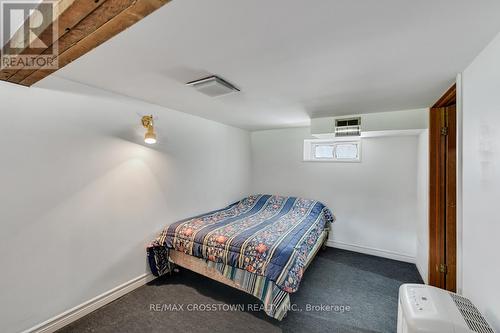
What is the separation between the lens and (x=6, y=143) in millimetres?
1604

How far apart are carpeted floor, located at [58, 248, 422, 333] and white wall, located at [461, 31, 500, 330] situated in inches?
36.6

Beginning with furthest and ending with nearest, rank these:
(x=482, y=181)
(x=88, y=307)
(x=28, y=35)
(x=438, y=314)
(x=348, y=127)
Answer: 1. (x=348, y=127)
2. (x=88, y=307)
3. (x=482, y=181)
4. (x=438, y=314)
5. (x=28, y=35)

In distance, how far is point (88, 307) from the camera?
79.7 inches

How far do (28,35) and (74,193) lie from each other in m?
1.35

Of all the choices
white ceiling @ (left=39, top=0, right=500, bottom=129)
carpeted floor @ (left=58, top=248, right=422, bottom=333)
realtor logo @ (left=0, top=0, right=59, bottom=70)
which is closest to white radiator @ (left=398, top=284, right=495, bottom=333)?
carpeted floor @ (left=58, top=248, right=422, bottom=333)

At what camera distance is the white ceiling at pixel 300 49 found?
1.02 metres

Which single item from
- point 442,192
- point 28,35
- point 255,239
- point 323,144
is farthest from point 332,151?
point 28,35

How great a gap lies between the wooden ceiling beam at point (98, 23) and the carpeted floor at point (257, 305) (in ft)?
7.04

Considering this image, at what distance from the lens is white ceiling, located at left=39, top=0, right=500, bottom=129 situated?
3.33 feet

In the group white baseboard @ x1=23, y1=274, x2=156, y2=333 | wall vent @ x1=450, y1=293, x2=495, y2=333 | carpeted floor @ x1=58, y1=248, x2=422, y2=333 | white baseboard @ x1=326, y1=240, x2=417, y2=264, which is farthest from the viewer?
white baseboard @ x1=326, y1=240, x2=417, y2=264

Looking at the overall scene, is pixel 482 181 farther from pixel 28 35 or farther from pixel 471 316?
pixel 28 35

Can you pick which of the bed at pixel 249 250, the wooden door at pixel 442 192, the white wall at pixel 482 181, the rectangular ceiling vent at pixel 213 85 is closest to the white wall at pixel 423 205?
the wooden door at pixel 442 192

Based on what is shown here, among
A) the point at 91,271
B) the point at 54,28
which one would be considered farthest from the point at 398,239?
the point at 54,28

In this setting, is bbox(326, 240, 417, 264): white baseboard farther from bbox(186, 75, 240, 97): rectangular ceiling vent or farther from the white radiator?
bbox(186, 75, 240, 97): rectangular ceiling vent
